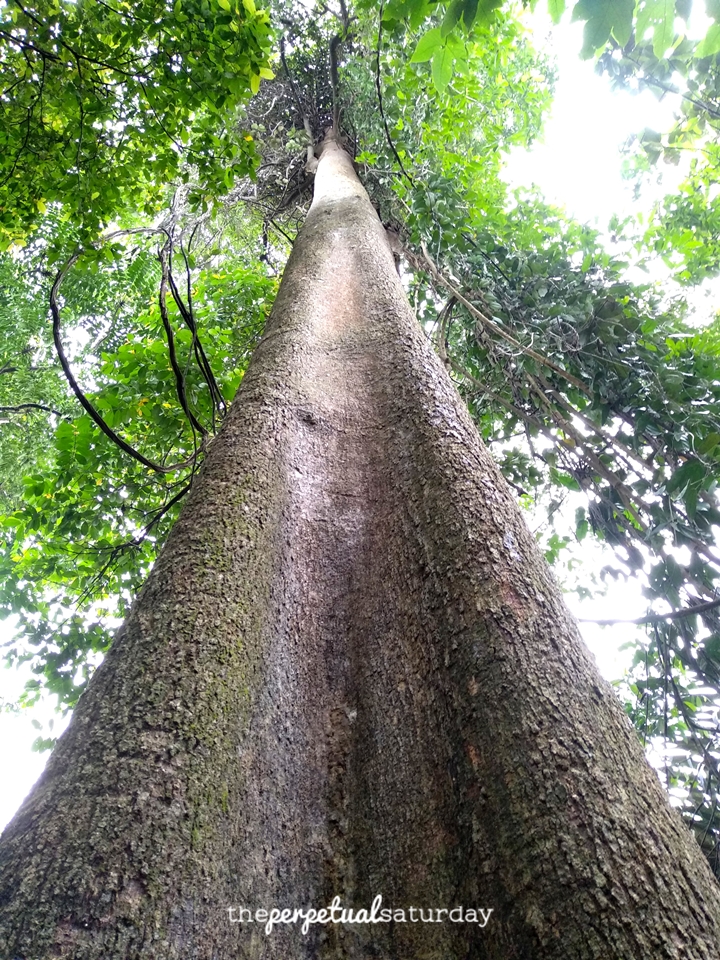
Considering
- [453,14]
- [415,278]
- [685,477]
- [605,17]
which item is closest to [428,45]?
[453,14]

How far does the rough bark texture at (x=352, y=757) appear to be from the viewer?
2.44 ft

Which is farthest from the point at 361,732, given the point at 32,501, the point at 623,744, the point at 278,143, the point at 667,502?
the point at 278,143

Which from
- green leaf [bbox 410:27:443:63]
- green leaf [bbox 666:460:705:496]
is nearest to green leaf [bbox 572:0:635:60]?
green leaf [bbox 410:27:443:63]

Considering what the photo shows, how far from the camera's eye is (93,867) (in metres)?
0.75

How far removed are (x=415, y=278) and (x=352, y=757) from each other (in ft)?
17.6

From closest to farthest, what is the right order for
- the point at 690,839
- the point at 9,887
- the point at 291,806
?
the point at 9,887 < the point at 690,839 < the point at 291,806

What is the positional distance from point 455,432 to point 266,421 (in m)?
0.53

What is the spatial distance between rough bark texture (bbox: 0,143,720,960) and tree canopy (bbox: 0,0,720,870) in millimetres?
978

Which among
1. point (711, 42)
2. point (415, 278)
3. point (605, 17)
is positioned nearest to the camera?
point (605, 17)

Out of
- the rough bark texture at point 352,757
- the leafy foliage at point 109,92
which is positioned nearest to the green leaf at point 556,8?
the rough bark texture at point 352,757

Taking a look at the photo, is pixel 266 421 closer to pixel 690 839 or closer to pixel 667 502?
pixel 690 839

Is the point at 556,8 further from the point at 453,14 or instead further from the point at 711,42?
the point at 711,42

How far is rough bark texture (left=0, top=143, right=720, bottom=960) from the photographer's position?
0.74 m

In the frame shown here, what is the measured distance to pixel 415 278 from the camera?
19.0 feet
